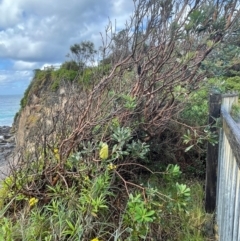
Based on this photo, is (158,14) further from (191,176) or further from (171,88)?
(191,176)

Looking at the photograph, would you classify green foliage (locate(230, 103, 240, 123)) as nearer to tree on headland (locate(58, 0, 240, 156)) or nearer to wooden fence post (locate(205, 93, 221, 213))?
wooden fence post (locate(205, 93, 221, 213))

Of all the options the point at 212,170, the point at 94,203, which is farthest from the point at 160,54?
the point at 94,203

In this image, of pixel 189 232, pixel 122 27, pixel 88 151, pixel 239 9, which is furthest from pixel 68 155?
pixel 239 9

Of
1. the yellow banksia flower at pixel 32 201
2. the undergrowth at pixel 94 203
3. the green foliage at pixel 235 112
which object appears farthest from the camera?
the yellow banksia flower at pixel 32 201

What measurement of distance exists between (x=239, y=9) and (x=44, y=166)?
10.1ft

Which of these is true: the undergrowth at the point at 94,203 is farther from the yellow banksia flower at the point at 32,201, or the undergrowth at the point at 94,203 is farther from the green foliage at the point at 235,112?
the green foliage at the point at 235,112

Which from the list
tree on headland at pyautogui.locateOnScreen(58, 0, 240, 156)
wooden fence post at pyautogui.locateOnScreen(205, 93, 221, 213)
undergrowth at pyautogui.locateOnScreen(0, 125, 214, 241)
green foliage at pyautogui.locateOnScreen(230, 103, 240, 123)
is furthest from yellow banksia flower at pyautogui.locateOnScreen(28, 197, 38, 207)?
green foliage at pyautogui.locateOnScreen(230, 103, 240, 123)

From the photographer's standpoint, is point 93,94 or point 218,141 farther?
point 93,94

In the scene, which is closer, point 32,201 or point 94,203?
point 94,203

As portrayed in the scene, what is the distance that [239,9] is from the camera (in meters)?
3.82

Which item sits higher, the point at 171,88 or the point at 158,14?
the point at 158,14

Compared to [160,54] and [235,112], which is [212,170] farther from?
[160,54]

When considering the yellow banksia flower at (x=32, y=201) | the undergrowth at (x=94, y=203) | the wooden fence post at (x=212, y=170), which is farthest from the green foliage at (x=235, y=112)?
the yellow banksia flower at (x=32, y=201)

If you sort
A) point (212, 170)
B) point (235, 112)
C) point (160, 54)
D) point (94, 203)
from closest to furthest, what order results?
point (94, 203), point (235, 112), point (212, 170), point (160, 54)
